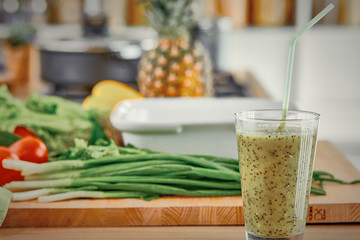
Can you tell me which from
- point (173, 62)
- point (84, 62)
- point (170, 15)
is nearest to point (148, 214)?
point (173, 62)

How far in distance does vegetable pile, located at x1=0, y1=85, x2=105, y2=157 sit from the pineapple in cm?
55

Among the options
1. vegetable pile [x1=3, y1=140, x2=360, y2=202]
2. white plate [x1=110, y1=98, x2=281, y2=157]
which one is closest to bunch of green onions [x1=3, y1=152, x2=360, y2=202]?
vegetable pile [x1=3, y1=140, x2=360, y2=202]

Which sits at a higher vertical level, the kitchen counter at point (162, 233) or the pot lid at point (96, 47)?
the pot lid at point (96, 47)

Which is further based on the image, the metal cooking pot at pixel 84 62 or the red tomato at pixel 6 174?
the metal cooking pot at pixel 84 62

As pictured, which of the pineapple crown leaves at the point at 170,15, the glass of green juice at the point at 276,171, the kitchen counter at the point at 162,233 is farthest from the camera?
the pineapple crown leaves at the point at 170,15

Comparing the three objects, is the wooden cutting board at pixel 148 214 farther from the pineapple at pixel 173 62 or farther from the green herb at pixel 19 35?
the green herb at pixel 19 35

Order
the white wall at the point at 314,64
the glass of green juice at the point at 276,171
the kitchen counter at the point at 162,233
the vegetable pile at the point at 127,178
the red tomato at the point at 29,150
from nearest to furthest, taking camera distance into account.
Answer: the glass of green juice at the point at 276,171 < the kitchen counter at the point at 162,233 < the vegetable pile at the point at 127,178 < the red tomato at the point at 29,150 < the white wall at the point at 314,64

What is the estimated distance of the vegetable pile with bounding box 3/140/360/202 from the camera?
3.40ft

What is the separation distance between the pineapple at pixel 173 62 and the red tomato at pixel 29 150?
86 centimetres

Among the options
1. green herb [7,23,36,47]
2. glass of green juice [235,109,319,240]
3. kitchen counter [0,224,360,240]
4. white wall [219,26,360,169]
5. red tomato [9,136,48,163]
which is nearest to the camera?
glass of green juice [235,109,319,240]

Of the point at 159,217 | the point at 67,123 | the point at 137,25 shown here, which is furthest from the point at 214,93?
the point at 137,25

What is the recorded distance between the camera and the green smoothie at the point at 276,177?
0.82m

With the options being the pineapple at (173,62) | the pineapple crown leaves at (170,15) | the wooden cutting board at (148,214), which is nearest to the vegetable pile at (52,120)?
the wooden cutting board at (148,214)

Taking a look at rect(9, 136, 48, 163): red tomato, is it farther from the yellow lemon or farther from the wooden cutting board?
the yellow lemon
